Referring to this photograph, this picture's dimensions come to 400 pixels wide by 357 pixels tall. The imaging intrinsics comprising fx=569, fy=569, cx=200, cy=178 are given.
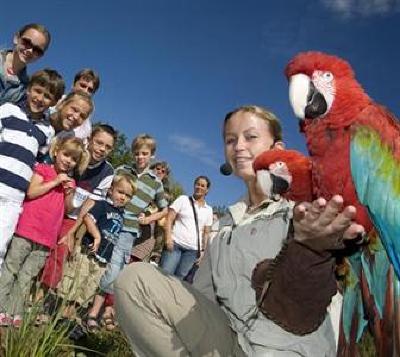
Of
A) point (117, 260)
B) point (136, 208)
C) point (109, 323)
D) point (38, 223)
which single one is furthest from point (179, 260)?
point (38, 223)

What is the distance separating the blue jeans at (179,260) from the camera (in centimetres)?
612

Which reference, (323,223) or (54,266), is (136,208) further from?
(323,223)

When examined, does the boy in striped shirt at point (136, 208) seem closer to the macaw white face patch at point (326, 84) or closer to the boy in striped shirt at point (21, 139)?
the boy in striped shirt at point (21, 139)

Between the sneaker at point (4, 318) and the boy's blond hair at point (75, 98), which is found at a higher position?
the boy's blond hair at point (75, 98)

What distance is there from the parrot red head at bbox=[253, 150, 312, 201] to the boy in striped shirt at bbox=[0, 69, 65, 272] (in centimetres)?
173

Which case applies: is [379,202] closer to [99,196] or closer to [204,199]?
[99,196]

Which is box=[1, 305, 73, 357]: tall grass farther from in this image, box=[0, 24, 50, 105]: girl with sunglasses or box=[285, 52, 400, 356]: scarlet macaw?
box=[285, 52, 400, 356]: scarlet macaw

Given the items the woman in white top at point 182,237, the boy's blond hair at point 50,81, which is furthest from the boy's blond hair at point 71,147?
the woman in white top at point 182,237

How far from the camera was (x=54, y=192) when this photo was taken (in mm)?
4059

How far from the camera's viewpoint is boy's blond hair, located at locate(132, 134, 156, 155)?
554cm

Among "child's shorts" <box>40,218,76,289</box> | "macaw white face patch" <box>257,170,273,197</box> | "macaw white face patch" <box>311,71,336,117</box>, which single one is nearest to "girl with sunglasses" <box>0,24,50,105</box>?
"child's shorts" <box>40,218,76,289</box>

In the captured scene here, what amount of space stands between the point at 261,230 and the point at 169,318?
0.50 metres

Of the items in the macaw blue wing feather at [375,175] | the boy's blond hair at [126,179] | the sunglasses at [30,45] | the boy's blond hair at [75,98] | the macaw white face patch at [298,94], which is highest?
the sunglasses at [30,45]

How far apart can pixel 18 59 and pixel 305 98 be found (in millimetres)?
2181
